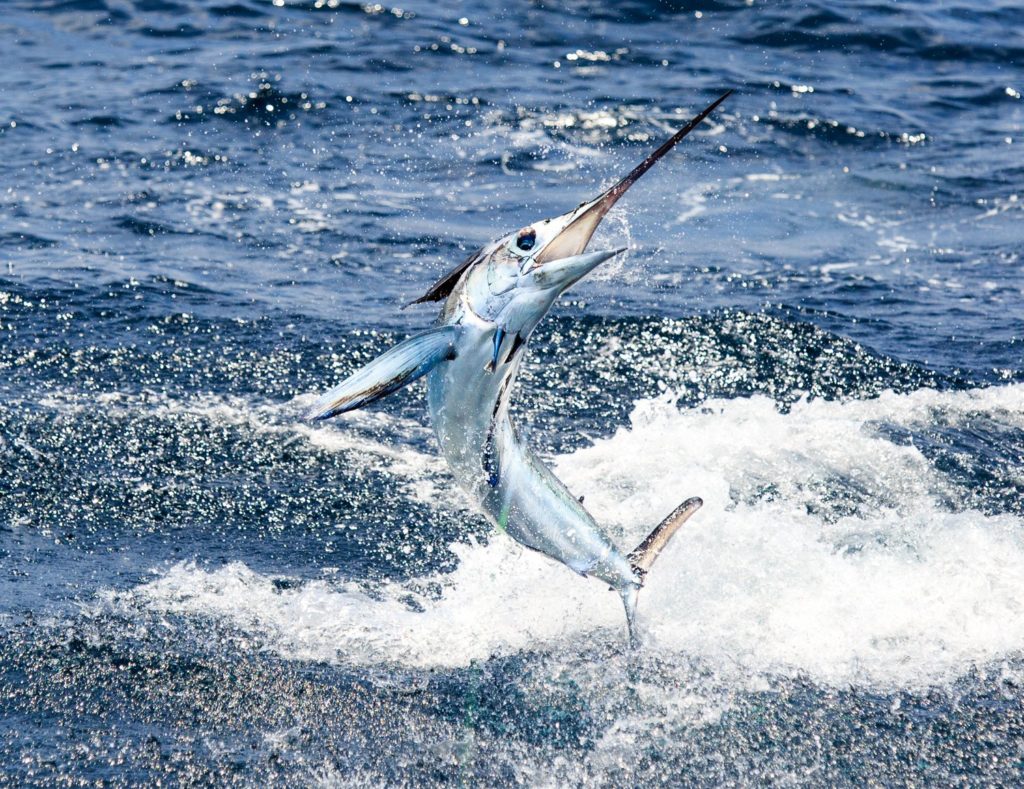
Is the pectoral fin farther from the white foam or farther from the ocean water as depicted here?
the white foam

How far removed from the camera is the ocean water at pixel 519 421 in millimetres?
5984

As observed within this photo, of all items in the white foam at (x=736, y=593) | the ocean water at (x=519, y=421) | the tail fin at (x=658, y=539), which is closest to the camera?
the tail fin at (x=658, y=539)

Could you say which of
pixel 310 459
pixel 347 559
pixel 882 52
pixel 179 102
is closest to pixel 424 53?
pixel 179 102

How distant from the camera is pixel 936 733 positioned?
604 centimetres

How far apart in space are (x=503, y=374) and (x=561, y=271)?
1.75 ft

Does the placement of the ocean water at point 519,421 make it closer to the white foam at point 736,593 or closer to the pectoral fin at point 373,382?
the white foam at point 736,593

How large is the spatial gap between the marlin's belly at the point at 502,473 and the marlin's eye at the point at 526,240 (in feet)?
1.26

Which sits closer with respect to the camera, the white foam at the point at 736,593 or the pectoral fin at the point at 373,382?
the pectoral fin at the point at 373,382

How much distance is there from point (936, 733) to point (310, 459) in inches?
171

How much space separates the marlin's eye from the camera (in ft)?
15.3

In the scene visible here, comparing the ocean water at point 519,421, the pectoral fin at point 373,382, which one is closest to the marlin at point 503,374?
the pectoral fin at point 373,382

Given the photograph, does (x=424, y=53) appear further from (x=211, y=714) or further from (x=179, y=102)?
(x=211, y=714)

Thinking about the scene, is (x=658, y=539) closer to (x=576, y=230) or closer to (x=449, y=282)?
(x=449, y=282)

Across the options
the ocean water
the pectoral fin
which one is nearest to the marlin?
the pectoral fin
